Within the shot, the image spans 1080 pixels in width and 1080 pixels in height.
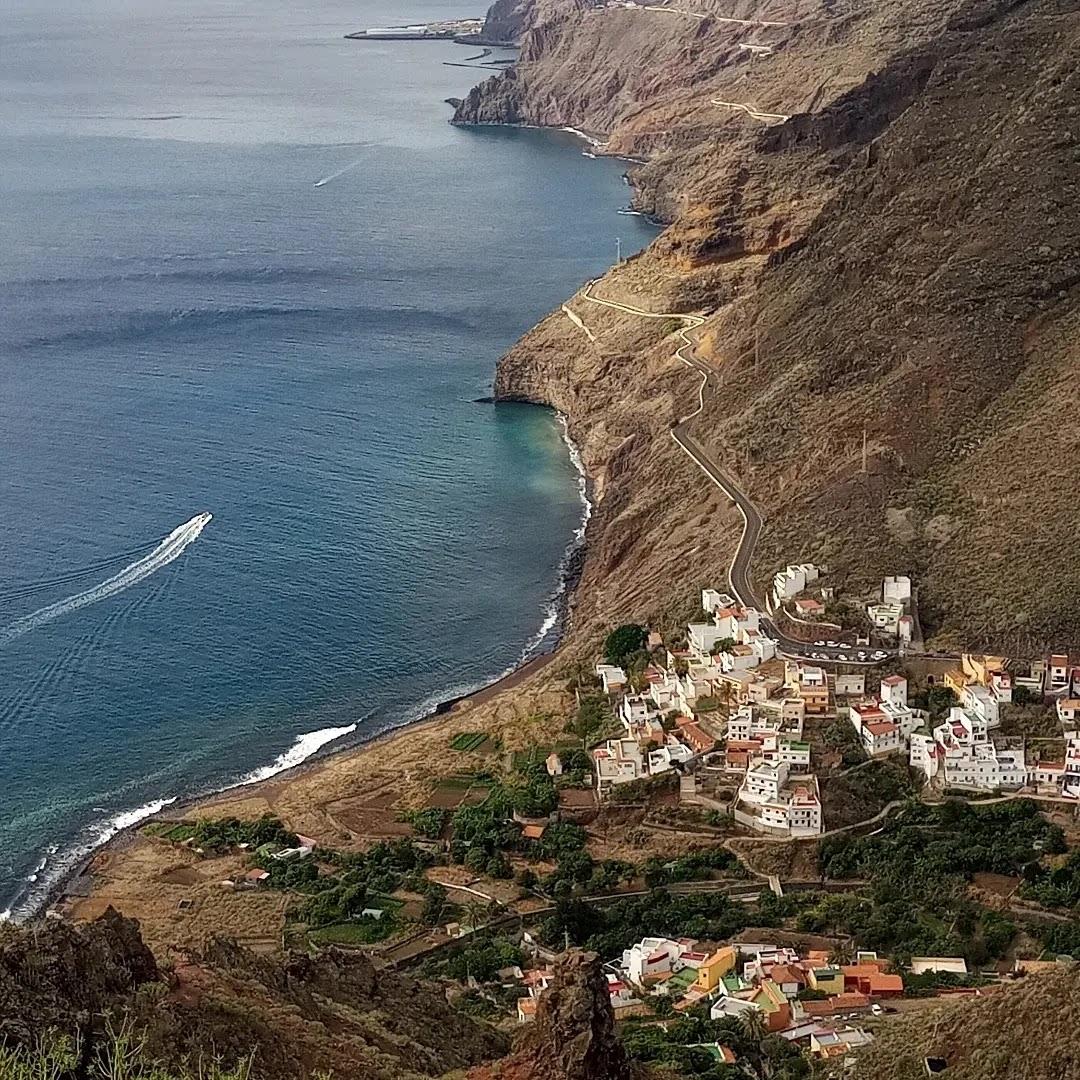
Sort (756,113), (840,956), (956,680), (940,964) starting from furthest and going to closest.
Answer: (756,113), (956,680), (840,956), (940,964)

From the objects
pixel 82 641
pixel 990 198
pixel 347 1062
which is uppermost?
pixel 990 198

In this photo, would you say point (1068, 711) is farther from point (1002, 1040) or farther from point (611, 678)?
point (1002, 1040)

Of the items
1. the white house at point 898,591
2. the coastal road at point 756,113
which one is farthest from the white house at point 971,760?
the coastal road at point 756,113

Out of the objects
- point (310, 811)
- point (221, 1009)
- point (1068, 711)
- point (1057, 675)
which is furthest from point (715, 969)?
point (310, 811)

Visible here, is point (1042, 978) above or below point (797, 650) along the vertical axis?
above

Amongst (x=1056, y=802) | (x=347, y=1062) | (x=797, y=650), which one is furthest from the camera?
(x=797, y=650)

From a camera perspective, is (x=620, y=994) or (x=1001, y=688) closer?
(x=620, y=994)

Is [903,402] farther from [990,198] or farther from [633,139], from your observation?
[633,139]

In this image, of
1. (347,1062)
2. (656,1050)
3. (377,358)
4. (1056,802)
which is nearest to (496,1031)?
(656,1050)
